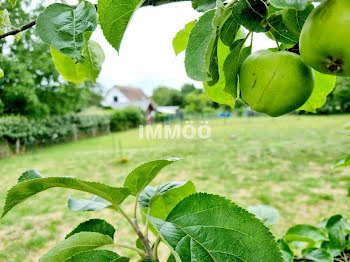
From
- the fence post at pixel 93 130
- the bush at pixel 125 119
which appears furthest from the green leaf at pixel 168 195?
the bush at pixel 125 119

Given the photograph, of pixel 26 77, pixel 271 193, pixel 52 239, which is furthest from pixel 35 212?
pixel 26 77

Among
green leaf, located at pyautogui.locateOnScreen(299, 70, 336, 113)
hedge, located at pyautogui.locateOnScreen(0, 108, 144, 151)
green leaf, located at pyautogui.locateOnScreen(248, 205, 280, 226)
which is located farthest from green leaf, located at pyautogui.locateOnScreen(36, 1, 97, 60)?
hedge, located at pyautogui.locateOnScreen(0, 108, 144, 151)

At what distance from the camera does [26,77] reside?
29.1 feet

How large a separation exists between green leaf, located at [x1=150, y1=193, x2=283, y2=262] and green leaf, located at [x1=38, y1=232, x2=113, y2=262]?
0.15 m

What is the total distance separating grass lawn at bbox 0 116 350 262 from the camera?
325 cm

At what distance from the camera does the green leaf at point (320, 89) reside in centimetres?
47

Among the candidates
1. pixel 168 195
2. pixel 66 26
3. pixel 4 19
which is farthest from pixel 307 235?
pixel 4 19

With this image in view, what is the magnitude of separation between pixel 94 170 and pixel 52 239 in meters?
2.97

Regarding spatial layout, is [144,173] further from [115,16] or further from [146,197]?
[115,16]

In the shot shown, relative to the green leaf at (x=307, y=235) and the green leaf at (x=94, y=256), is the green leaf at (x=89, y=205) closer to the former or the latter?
the green leaf at (x=94, y=256)

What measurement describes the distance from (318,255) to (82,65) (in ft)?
2.45

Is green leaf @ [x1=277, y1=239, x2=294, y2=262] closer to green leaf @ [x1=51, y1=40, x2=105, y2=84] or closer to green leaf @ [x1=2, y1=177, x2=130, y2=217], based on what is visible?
green leaf @ [x1=2, y1=177, x2=130, y2=217]

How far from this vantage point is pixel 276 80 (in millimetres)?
378

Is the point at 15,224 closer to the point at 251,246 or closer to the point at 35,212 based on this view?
Result: the point at 35,212
